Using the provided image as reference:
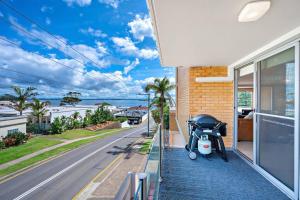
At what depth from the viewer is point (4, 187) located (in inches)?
328

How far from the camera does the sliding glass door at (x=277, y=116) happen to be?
7.89ft

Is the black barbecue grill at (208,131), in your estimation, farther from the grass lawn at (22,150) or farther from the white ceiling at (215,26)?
the grass lawn at (22,150)

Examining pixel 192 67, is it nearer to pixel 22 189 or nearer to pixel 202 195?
pixel 202 195

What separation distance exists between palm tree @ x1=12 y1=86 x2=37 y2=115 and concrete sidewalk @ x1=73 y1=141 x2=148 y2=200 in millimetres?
17875

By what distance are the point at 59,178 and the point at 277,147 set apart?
1051 cm

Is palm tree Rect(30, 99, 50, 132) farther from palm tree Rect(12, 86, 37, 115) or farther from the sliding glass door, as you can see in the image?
the sliding glass door

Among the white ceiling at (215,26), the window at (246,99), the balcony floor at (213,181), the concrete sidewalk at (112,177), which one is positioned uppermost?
the white ceiling at (215,26)

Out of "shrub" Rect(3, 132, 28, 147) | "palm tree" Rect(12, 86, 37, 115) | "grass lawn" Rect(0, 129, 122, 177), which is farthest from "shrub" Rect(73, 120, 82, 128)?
"grass lawn" Rect(0, 129, 122, 177)

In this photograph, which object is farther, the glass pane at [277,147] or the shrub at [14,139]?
the shrub at [14,139]

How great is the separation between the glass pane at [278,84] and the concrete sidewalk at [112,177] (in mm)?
3849

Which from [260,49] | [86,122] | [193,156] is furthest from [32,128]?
[260,49]

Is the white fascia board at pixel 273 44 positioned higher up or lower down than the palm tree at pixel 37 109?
higher up

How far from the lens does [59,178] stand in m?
9.38

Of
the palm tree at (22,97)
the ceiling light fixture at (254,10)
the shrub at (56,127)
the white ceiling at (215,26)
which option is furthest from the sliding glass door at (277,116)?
the palm tree at (22,97)
